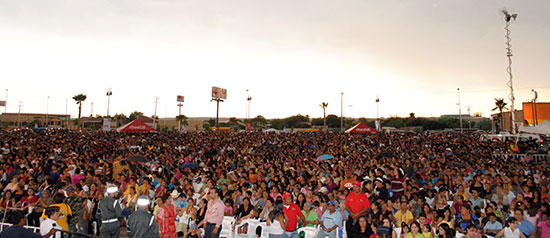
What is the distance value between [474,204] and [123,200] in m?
8.63

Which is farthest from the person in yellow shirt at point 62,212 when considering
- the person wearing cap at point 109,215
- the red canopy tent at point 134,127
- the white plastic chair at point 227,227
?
the red canopy tent at point 134,127

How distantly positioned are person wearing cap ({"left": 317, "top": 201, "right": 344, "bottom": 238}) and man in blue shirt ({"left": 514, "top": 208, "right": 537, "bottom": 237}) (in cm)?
333

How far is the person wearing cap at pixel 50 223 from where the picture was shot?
546 cm

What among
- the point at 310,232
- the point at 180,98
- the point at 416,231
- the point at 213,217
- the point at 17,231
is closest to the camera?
the point at 17,231

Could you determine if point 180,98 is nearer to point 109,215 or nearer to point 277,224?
point 109,215

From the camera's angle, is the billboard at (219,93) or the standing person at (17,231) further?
the billboard at (219,93)

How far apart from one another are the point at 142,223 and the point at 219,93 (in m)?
70.0

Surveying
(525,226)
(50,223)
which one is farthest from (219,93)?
(525,226)

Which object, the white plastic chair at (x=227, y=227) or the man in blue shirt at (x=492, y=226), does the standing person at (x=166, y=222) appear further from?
the man in blue shirt at (x=492, y=226)

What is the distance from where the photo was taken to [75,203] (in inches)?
245

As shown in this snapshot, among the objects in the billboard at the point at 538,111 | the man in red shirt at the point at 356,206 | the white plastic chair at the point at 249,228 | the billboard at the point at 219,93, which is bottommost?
the white plastic chair at the point at 249,228

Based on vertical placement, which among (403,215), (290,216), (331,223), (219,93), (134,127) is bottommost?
(331,223)

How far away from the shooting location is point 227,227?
6.45 meters

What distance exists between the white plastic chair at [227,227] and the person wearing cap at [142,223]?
1.72m
